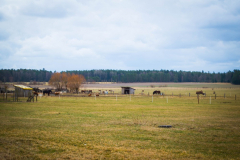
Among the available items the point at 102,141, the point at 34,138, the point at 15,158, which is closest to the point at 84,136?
the point at 102,141

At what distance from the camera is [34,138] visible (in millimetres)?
12070

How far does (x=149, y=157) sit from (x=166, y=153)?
3.22ft

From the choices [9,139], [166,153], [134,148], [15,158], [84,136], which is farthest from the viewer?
[84,136]

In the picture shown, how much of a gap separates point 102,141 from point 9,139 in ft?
16.0

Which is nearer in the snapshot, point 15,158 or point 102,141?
point 15,158

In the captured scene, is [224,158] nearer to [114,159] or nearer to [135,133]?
[114,159]

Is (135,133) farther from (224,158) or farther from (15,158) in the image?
(15,158)

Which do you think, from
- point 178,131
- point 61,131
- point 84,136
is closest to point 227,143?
point 178,131

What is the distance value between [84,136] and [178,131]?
6136 mm

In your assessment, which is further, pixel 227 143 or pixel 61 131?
pixel 61 131

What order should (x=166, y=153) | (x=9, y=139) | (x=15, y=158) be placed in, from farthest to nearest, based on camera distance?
(x=9, y=139) < (x=166, y=153) < (x=15, y=158)

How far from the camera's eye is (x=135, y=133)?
13867 millimetres

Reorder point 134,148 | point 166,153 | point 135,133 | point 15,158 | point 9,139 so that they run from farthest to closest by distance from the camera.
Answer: point 135,133 < point 9,139 < point 134,148 < point 166,153 < point 15,158

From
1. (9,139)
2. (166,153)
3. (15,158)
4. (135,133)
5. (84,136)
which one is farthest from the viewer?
(135,133)
